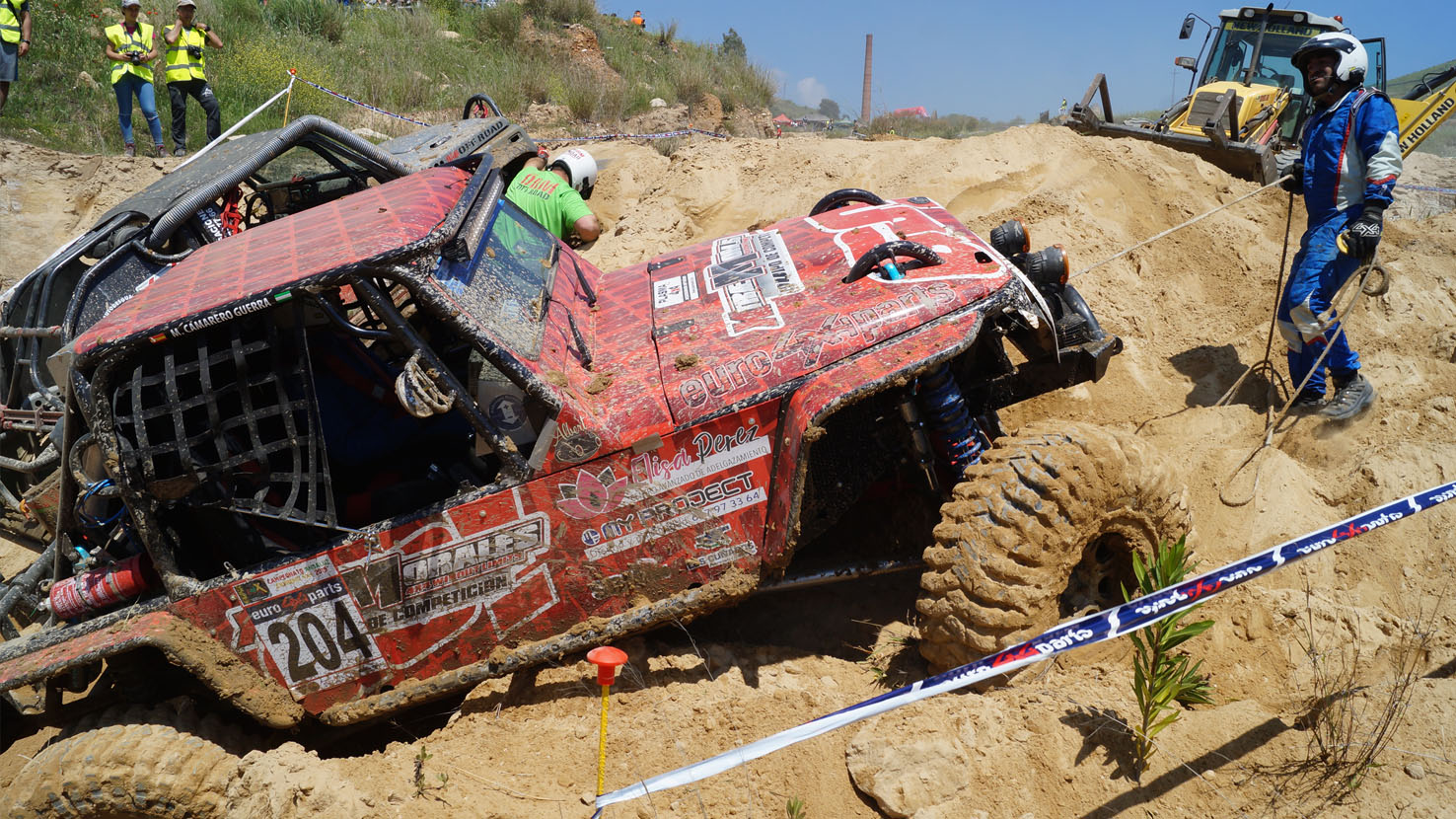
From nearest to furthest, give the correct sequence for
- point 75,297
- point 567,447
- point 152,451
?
point 152,451 < point 567,447 < point 75,297

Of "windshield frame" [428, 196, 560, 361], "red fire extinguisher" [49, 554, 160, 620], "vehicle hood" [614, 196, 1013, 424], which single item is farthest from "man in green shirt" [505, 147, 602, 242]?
"red fire extinguisher" [49, 554, 160, 620]

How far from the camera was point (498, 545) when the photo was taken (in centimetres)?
294

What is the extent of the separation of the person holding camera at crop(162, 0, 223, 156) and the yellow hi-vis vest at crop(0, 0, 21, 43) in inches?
48.6

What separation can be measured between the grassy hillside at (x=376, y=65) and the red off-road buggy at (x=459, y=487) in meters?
8.58

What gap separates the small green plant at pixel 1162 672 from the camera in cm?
271

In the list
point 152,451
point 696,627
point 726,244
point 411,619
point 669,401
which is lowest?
point 696,627

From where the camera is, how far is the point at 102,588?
3061 mm

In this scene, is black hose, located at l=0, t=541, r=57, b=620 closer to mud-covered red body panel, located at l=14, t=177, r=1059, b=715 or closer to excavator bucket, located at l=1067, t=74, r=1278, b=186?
mud-covered red body panel, located at l=14, t=177, r=1059, b=715

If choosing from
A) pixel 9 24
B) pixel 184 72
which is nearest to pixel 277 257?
pixel 184 72

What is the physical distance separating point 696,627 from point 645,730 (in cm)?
75

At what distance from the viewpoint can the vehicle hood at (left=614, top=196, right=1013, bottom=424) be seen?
3.01m

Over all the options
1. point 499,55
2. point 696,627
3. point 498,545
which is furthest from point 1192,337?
point 499,55

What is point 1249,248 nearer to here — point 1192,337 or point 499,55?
point 1192,337

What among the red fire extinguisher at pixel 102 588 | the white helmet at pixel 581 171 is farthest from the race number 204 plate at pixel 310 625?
the white helmet at pixel 581 171
